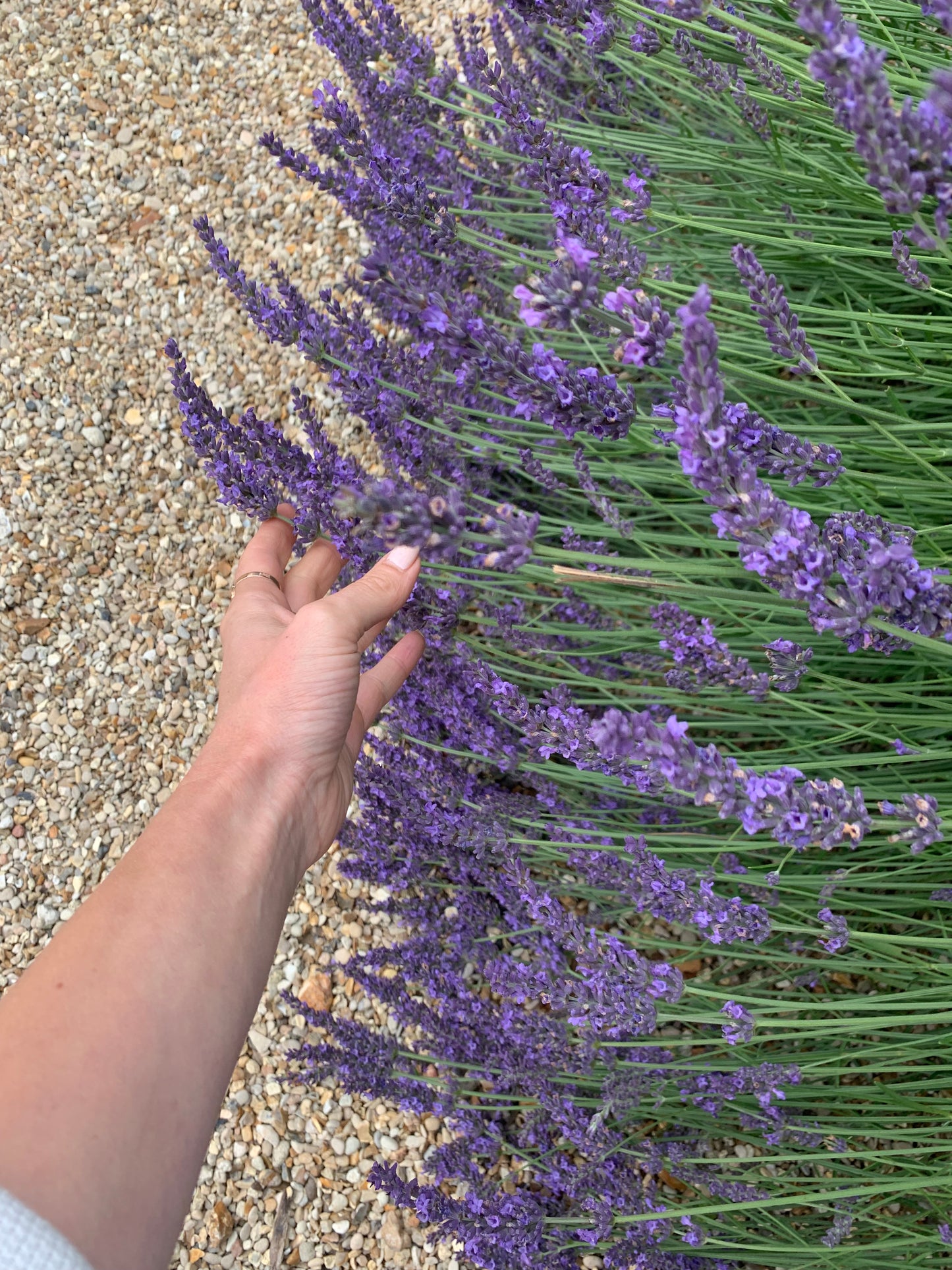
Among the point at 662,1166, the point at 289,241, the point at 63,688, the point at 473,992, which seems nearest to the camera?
the point at 662,1166

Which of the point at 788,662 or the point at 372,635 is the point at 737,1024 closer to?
the point at 788,662

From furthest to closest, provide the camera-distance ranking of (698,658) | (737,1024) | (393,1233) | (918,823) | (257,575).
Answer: (393,1233), (257,575), (698,658), (737,1024), (918,823)

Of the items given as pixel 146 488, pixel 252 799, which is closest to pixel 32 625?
pixel 146 488

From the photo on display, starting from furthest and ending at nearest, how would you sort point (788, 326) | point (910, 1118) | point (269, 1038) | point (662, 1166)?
point (269, 1038) → point (662, 1166) → point (910, 1118) → point (788, 326)

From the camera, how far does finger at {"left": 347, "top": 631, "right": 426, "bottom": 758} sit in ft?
5.99

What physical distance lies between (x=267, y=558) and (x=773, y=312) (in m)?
1.03

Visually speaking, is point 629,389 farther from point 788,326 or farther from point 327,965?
point 327,965

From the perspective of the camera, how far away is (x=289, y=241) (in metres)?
3.41

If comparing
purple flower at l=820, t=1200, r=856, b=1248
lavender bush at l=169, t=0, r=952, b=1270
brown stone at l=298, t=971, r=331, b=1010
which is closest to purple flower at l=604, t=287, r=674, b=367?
lavender bush at l=169, t=0, r=952, b=1270

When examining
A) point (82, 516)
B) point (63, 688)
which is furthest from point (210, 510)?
point (63, 688)

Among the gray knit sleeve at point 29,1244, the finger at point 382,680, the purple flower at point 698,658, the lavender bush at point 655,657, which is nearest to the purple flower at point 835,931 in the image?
the lavender bush at point 655,657

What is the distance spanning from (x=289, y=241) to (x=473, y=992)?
2.62 meters

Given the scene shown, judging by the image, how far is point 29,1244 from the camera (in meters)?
0.94

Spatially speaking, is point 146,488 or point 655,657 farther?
point 146,488
